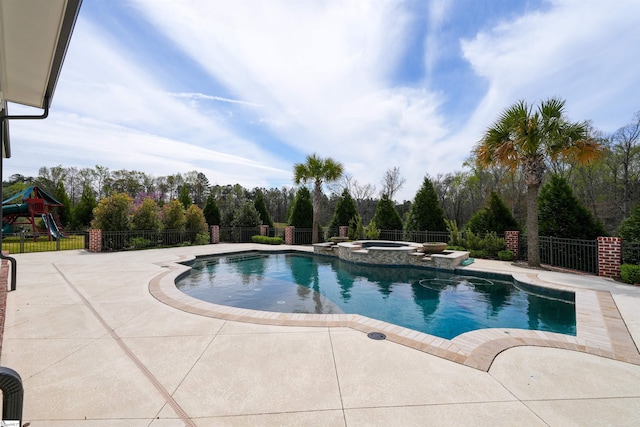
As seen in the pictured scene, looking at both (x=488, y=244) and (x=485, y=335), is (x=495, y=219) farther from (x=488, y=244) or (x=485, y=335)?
(x=485, y=335)

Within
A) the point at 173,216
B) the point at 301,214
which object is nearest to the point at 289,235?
the point at 301,214

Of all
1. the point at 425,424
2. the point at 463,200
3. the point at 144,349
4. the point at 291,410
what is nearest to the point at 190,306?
the point at 144,349

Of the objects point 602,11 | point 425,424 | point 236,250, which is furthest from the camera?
point 236,250

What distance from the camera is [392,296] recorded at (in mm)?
7484

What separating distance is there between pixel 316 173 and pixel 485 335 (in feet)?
51.9

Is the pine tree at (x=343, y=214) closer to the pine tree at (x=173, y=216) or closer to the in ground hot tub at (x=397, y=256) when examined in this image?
the in ground hot tub at (x=397, y=256)

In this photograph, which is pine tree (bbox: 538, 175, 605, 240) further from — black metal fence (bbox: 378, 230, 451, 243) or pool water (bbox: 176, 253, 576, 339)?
black metal fence (bbox: 378, 230, 451, 243)

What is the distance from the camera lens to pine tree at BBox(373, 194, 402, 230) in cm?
1783

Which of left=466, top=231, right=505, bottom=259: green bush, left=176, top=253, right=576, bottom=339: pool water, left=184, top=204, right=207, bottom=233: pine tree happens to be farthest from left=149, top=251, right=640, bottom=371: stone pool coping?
left=184, top=204, right=207, bottom=233: pine tree

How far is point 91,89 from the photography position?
6668mm

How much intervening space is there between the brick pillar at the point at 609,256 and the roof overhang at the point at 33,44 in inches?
461

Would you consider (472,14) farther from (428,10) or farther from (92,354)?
(92,354)

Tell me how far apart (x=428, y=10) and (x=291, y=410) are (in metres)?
9.35

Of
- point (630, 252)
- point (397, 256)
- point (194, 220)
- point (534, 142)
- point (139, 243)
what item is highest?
point (534, 142)
